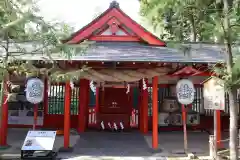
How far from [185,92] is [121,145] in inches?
129

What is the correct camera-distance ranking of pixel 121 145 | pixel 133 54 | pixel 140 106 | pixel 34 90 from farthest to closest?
pixel 140 106 → pixel 121 145 → pixel 133 54 → pixel 34 90

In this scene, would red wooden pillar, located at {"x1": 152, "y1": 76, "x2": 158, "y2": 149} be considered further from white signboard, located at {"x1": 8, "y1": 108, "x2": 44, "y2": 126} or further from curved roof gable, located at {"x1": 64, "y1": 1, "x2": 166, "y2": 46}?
white signboard, located at {"x1": 8, "y1": 108, "x2": 44, "y2": 126}

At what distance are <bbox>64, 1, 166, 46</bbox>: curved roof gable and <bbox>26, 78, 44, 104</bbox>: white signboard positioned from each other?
1946 millimetres

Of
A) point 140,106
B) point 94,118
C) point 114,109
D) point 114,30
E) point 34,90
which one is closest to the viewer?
point 34,90

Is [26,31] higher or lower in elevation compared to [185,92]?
higher

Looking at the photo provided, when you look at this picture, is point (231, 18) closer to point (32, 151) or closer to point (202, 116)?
point (32, 151)

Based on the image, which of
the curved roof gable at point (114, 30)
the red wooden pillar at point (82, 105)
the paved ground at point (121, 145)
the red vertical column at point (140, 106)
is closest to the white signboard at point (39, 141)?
the paved ground at point (121, 145)

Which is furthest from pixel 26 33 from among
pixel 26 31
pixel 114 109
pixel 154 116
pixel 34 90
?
pixel 114 109

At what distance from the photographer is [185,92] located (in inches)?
416

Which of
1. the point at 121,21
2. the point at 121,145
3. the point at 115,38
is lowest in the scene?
the point at 121,145

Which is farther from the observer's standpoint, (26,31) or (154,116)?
(154,116)

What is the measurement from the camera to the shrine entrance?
583 inches

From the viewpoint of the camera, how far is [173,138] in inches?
522

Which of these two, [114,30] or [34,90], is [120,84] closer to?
[114,30]
